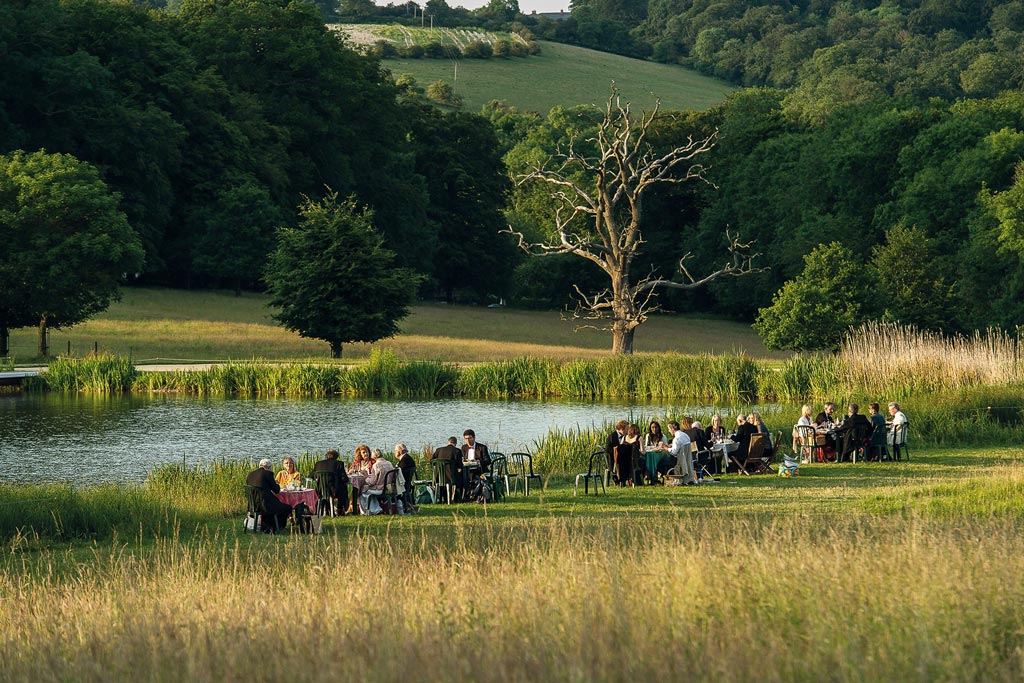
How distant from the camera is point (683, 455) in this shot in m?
20.8

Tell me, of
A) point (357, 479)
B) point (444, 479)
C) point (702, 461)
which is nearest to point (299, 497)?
point (357, 479)

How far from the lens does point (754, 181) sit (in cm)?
8562

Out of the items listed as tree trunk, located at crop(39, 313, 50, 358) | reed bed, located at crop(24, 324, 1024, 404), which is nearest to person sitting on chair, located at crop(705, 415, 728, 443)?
reed bed, located at crop(24, 324, 1024, 404)

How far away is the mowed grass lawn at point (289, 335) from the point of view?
5253 cm

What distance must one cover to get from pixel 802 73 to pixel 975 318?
64.7 m

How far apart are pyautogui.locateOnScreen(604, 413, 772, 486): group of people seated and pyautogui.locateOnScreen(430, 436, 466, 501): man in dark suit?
2773 millimetres

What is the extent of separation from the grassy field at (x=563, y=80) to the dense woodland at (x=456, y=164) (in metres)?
36.7

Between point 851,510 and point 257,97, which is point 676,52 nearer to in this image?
point 257,97

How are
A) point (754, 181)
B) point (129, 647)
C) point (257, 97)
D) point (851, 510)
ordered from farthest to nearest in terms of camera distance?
point (754, 181) → point (257, 97) → point (851, 510) → point (129, 647)

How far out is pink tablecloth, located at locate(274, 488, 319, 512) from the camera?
55.4 feet

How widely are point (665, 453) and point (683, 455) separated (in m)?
0.36

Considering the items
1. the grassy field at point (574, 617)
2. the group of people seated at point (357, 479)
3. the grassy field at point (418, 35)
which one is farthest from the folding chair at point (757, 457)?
the grassy field at point (418, 35)

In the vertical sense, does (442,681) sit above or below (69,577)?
above

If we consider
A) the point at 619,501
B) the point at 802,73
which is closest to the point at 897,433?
the point at 619,501
